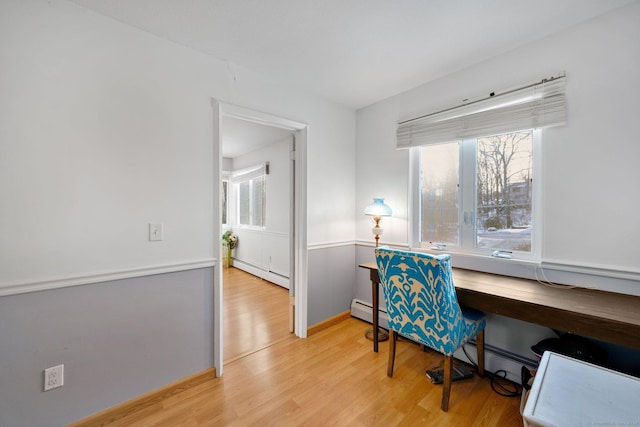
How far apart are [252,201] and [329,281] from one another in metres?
3.05

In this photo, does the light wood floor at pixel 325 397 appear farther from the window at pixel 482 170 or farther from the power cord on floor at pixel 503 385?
the window at pixel 482 170

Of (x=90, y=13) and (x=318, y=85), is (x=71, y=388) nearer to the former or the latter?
(x=90, y=13)

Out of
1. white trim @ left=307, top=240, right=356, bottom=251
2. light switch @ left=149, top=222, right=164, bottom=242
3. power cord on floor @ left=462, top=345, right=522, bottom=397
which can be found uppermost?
light switch @ left=149, top=222, right=164, bottom=242

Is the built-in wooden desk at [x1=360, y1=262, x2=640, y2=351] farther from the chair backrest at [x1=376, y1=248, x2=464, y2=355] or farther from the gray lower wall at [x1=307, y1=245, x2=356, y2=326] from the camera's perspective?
Answer: the gray lower wall at [x1=307, y1=245, x2=356, y2=326]

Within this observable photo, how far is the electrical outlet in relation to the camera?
142cm

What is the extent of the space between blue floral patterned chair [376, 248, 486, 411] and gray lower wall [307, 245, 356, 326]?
96 cm

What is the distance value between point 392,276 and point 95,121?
6.83ft

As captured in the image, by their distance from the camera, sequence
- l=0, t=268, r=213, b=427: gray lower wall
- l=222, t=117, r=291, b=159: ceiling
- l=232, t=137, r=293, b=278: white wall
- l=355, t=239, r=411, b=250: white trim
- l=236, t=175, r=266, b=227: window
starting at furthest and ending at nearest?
1. l=236, t=175, r=266, b=227: window
2. l=232, t=137, r=293, b=278: white wall
3. l=222, t=117, r=291, b=159: ceiling
4. l=355, t=239, r=411, b=250: white trim
5. l=0, t=268, r=213, b=427: gray lower wall

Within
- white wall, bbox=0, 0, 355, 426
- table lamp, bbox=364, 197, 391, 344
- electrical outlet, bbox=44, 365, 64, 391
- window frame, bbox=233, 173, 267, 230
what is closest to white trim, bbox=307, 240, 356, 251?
table lamp, bbox=364, 197, 391, 344

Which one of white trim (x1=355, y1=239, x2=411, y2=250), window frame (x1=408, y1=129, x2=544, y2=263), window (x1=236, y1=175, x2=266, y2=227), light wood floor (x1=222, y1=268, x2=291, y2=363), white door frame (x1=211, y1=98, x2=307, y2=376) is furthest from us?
window (x1=236, y1=175, x2=266, y2=227)

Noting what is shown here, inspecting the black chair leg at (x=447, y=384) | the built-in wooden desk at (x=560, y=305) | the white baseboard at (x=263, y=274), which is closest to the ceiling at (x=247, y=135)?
the white baseboard at (x=263, y=274)

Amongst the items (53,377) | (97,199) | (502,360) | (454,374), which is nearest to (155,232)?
(97,199)

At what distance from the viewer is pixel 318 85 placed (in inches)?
97.7

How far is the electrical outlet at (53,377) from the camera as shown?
142 centimetres
